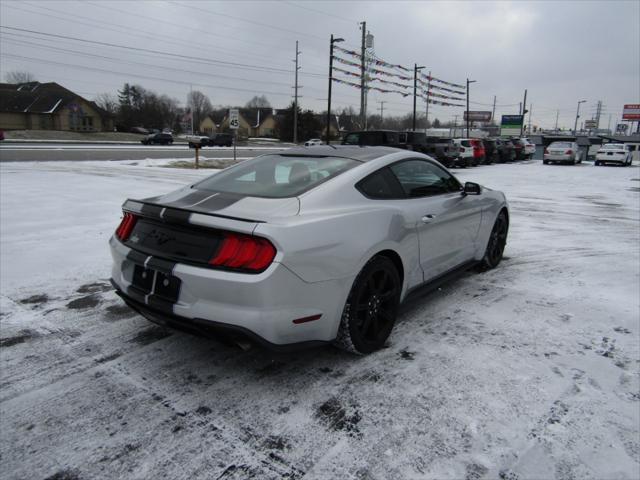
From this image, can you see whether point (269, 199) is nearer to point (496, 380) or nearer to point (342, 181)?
point (342, 181)

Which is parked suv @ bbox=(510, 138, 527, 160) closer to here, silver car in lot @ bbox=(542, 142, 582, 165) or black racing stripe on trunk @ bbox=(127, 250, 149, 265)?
silver car in lot @ bbox=(542, 142, 582, 165)

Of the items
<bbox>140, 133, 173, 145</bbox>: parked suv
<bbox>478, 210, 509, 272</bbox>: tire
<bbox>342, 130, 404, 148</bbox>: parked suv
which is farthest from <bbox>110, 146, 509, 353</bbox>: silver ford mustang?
<bbox>140, 133, 173, 145</bbox>: parked suv

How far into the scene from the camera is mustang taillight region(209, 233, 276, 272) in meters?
2.55

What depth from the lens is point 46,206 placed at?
844 centimetres

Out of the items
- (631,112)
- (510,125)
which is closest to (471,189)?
(510,125)

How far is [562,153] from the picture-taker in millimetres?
29016

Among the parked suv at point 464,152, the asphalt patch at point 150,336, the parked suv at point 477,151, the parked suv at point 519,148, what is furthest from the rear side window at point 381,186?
the parked suv at point 519,148

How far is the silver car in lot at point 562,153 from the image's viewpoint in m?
29.0

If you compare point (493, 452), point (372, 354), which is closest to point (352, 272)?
point (372, 354)

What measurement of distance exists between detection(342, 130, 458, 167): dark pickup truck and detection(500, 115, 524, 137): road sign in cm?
5588

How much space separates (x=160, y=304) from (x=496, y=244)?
406cm

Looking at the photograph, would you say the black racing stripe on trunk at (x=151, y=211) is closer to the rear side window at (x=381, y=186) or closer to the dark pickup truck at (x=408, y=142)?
the rear side window at (x=381, y=186)

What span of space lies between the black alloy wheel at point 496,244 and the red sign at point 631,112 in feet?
343

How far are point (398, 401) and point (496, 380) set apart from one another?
0.71 m
